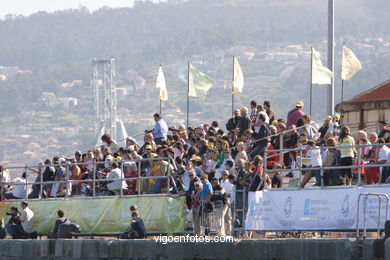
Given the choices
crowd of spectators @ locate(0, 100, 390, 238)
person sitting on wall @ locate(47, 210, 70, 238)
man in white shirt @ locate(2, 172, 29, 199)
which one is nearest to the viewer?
crowd of spectators @ locate(0, 100, 390, 238)

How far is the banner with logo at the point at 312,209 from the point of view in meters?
20.0

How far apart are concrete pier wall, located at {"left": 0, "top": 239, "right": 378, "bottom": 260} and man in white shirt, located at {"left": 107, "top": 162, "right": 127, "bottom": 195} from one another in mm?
1874

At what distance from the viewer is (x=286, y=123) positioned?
26594mm

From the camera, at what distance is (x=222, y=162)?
24.0m

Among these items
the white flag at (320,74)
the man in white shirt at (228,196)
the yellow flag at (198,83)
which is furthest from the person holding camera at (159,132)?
the yellow flag at (198,83)

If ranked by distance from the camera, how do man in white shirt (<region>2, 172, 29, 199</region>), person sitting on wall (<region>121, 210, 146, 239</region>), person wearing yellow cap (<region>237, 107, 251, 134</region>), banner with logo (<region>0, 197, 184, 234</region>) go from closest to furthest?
person sitting on wall (<region>121, 210, 146, 239</region>), banner with logo (<region>0, 197, 184, 234</region>), person wearing yellow cap (<region>237, 107, 251, 134</region>), man in white shirt (<region>2, 172, 29, 199</region>)

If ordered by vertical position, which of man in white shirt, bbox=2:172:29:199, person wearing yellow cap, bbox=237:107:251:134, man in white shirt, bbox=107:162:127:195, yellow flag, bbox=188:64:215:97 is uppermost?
yellow flag, bbox=188:64:215:97

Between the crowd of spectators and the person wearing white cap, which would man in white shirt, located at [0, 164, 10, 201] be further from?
the person wearing white cap

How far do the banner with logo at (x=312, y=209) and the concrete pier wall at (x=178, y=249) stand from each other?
106 cm

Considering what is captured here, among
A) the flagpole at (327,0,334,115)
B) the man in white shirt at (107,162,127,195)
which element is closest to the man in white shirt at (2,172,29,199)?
the man in white shirt at (107,162,127,195)

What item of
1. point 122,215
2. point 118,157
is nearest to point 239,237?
point 122,215

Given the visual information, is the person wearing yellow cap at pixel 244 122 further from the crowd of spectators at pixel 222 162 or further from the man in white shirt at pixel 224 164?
the man in white shirt at pixel 224 164

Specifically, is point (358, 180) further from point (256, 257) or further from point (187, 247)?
point (187, 247)

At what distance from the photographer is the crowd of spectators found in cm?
2144
